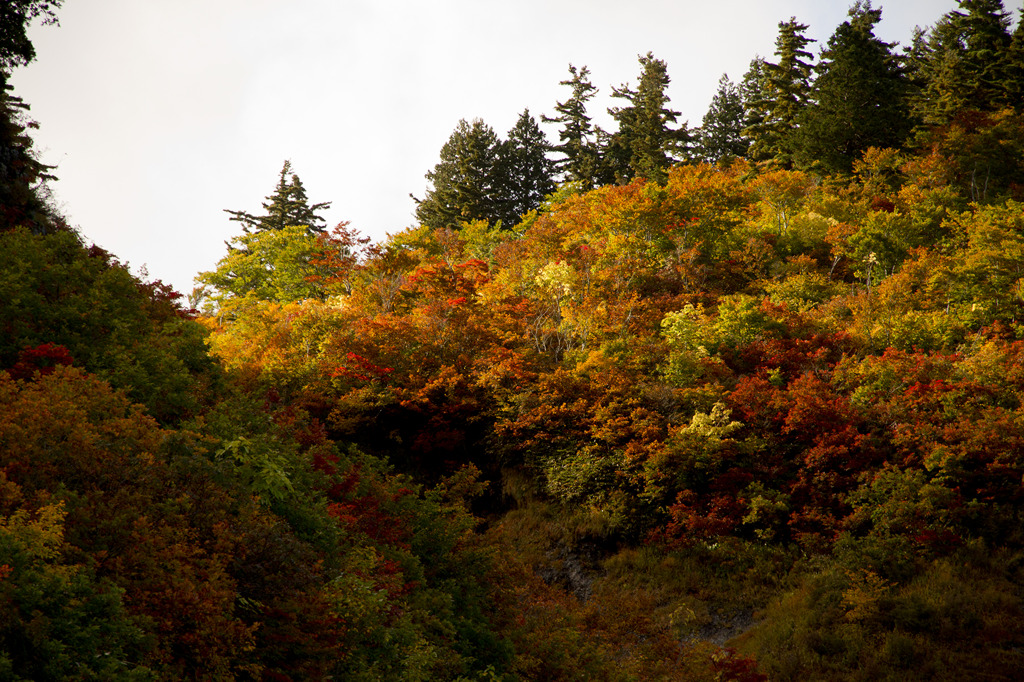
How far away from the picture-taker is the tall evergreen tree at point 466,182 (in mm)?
41263

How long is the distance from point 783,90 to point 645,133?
8089mm

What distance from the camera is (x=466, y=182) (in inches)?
1652

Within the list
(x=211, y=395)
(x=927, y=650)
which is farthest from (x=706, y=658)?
(x=211, y=395)

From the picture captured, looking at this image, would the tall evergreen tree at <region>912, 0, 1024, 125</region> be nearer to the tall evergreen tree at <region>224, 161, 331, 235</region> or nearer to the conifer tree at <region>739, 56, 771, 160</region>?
the conifer tree at <region>739, 56, 771, 160</region>

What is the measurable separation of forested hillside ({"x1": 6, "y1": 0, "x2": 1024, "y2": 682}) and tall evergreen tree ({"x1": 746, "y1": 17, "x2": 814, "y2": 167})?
159 inches

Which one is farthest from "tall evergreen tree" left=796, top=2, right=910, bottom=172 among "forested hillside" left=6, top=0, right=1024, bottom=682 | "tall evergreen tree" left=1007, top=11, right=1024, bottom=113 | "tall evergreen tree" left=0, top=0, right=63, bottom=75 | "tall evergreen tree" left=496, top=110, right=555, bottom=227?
"tall evergreen tree" left=0, top=0, right=63, bottom=75

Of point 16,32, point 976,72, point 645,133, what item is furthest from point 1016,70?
point 16,32

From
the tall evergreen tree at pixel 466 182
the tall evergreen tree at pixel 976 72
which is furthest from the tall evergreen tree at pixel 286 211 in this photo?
the tall evergreen tree at pixel 976 72

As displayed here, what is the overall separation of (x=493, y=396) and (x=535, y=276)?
5464mm

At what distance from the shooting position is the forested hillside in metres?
6.82

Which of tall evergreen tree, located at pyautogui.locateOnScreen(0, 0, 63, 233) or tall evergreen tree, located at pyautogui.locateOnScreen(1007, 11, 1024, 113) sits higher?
tall evergreen tree, located at pyautogui.locateOnScreen(1007, 11, 1024, 113)

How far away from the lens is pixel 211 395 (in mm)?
11914

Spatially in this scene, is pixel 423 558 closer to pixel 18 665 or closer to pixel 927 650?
pixel 18 665

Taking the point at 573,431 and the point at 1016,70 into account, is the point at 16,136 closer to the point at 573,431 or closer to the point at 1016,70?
the point at 573,431
